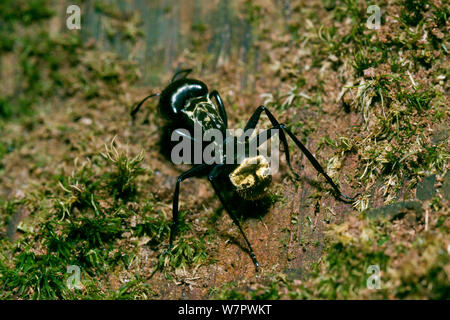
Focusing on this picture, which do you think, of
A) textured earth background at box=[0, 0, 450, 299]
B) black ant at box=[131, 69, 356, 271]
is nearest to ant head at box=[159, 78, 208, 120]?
black ant at box=[131, 69, 356, 271]

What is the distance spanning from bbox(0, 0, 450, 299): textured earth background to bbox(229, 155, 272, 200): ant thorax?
1.00 feet

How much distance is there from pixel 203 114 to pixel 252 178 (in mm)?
1014

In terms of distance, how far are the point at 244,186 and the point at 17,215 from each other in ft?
8.35

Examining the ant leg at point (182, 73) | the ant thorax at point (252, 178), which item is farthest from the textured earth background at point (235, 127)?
the ant thorax at point (252, 178)

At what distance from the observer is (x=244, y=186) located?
3346 millimetres

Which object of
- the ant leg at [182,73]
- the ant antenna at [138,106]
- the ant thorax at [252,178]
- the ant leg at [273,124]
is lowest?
the ant thorax at [252,178]

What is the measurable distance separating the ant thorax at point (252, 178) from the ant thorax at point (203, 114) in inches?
27.2

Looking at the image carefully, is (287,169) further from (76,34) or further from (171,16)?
(76,34)

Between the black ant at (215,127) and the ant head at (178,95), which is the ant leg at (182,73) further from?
the ant head at (178,95)

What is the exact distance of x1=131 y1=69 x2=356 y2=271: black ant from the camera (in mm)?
3348

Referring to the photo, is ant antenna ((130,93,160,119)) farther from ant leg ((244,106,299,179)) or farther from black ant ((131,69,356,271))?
ant leg ((244,106,299,179))

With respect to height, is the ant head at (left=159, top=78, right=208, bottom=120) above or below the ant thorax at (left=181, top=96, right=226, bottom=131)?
above

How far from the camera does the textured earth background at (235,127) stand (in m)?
2.93
